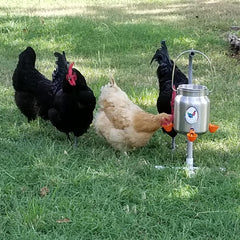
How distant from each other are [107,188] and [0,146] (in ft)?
5.15

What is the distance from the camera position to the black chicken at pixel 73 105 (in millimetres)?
4496

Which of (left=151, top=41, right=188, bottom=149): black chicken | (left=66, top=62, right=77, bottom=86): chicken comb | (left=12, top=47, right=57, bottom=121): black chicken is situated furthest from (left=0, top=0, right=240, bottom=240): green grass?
(left=66, top=62, right=77, bottom=86): chicken comb

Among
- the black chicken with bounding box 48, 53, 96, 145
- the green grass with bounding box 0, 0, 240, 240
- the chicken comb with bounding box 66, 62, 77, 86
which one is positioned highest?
the chicken comb with bounding box 66, 62, 77, 86

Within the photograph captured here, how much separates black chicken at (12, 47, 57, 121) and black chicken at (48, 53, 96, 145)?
565 millimetres

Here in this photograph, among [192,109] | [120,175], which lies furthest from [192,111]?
[120,175]

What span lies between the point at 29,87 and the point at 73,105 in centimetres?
112

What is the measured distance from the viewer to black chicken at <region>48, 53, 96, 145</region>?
450cm

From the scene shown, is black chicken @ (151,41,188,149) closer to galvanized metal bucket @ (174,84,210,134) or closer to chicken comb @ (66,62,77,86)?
galvanized metal bucket @ (174,84,210,134)

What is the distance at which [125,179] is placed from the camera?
12.3ft

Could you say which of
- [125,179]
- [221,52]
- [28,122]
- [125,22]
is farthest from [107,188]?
[125,22]

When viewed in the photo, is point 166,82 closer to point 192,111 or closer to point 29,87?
point 192,111

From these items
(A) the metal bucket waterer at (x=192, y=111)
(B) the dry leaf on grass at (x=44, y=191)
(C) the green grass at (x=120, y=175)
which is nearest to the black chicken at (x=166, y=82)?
(C) the green grass at (x=120, y=175)

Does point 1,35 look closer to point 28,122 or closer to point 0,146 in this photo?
point 28,122

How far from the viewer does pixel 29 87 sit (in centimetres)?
541
